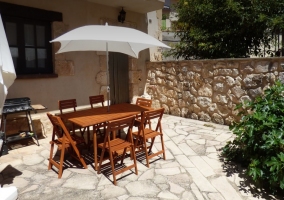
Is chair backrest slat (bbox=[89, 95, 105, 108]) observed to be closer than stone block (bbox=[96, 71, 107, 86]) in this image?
Yes

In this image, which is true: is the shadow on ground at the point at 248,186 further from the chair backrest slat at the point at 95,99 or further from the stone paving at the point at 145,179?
the chair backrest slat at the point at 95,99

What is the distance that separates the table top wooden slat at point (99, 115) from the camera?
10.7 ft

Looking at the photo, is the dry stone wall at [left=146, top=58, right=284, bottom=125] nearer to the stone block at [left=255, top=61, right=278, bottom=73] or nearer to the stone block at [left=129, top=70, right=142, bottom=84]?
the stone block at [left=255, top=61, right=278, bottom=73]

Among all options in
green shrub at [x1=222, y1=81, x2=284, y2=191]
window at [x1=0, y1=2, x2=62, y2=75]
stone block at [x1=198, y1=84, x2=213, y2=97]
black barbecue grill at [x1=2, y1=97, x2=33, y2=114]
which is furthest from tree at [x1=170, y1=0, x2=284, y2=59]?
black barbecue grill at [x1=2, y1=97, x2=33, y2=114]

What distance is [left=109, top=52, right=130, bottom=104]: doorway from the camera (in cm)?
641

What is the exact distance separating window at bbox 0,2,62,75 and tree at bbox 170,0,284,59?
138 inches

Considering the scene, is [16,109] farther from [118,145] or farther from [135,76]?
[135,76]

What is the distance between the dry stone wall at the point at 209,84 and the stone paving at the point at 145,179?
1.56 meters

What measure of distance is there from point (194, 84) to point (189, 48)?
1.37 meters

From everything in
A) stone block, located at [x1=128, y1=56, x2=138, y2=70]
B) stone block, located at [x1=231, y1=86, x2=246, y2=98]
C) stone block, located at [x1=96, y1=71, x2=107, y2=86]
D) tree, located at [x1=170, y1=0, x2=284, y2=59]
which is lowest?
stone block, located at [x1=231, y1=86, x2=246, y2=98]

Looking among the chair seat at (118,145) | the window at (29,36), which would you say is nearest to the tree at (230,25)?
the window at (29,36)

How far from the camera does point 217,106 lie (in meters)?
5.61

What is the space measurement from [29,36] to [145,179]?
372cm

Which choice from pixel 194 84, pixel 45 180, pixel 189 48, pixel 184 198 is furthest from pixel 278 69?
pixel 45 180
